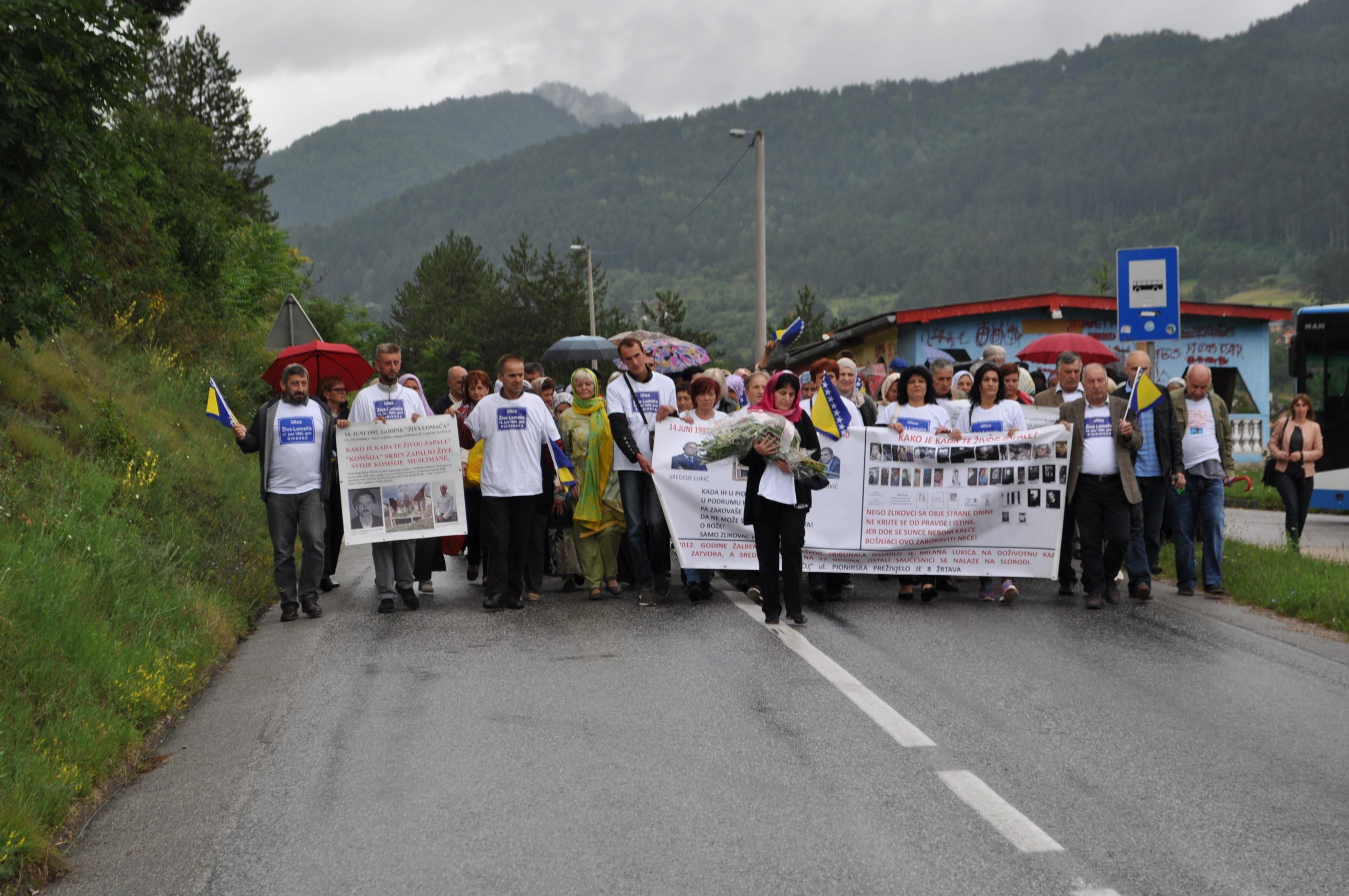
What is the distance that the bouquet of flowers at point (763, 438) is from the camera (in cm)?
1014

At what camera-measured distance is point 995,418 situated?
1183 cm

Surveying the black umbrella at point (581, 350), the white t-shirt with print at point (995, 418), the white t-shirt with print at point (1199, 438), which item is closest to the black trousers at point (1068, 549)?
the white t-shirt with print at point (995, 418)

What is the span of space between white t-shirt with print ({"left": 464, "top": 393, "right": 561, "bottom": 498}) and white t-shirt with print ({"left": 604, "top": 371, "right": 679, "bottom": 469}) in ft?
2.30

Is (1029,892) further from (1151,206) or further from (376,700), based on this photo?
(1151,206)

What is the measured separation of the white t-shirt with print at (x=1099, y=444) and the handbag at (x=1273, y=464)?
5411mm

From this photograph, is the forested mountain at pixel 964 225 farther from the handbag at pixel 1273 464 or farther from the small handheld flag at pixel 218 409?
the small handheld flag at pixel 218 409

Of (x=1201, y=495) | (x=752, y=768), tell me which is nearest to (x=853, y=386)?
(x=1201, y=495)

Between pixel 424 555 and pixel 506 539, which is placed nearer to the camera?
pixel 506 539

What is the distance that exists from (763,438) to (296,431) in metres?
→ 3.76

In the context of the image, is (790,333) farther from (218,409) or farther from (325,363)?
(218,409)

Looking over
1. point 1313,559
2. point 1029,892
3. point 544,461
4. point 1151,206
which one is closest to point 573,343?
point 544,461

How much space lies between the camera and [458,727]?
7012 mm

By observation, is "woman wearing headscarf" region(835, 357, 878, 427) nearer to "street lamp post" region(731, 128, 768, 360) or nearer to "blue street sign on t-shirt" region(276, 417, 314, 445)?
"blue street sign on t-shirt" region(276, 417, 314, 445)

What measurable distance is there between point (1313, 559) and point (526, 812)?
10066mm
